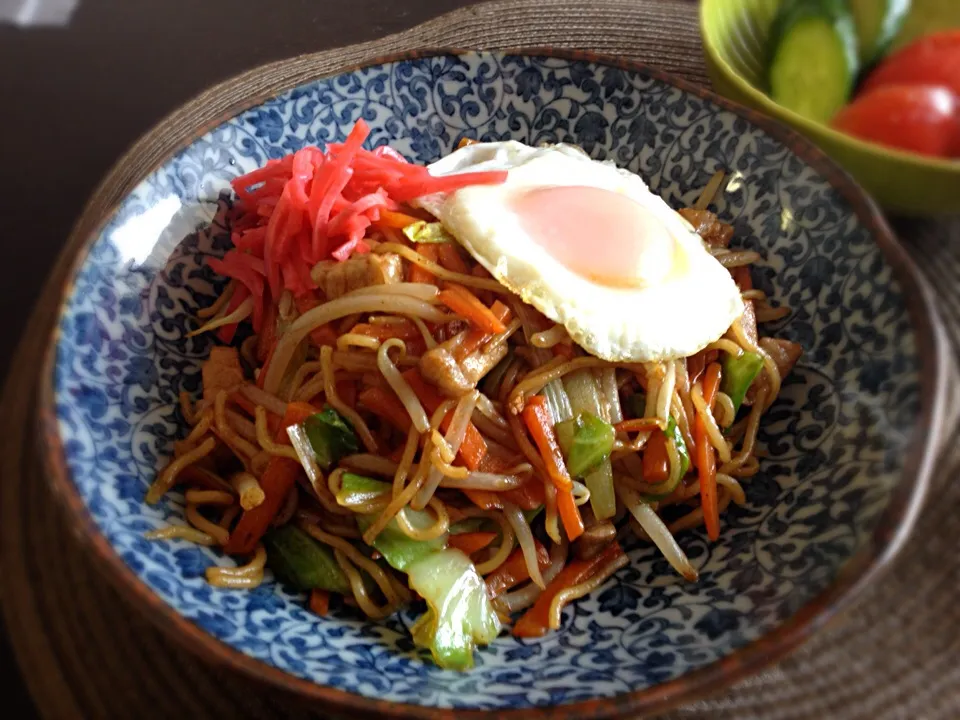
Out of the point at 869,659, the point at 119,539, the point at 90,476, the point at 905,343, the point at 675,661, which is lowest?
the point at 869,659

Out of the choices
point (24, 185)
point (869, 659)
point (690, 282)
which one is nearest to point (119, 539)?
point (690, 282)

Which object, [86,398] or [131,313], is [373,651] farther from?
[131,313]

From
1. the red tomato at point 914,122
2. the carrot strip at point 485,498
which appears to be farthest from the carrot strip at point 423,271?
the red tomato at point 914,122

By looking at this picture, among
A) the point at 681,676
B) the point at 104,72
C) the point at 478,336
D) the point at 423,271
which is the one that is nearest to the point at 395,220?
the point at 423,271

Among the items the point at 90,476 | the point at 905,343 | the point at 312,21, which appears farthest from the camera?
the point at 312,21

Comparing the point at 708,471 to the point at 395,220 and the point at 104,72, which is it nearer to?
the point at 395,220

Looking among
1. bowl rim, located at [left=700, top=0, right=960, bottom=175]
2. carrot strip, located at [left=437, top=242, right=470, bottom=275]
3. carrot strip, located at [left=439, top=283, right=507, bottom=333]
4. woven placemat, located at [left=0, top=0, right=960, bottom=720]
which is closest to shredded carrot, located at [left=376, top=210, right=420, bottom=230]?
carrot strip, located at [left=437, top=242, right=470, bottom=275]

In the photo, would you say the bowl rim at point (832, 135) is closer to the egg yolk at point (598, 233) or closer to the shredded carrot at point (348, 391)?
the egg yolk at point (598, 233)
